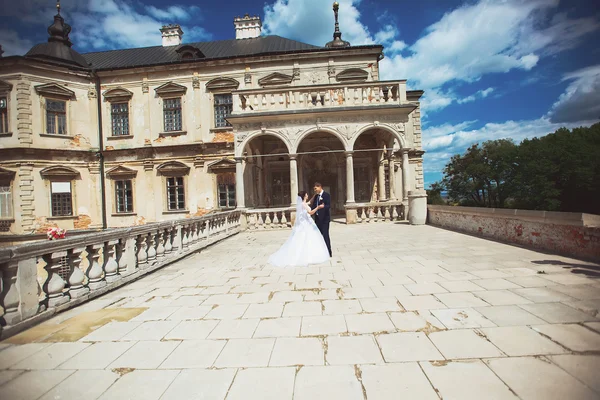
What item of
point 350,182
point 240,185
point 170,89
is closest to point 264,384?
point 350,182

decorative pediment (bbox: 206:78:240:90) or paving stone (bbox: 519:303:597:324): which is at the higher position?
decorative pediment (bbox: 206:78:240:90)

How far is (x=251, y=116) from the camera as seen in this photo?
1305 cm

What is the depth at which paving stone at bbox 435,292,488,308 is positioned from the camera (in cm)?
339

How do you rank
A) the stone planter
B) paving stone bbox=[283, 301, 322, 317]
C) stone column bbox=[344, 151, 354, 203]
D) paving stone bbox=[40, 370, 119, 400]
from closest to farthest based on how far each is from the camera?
1. paving stone bbox=[40, 370, 119, 400]
2. paving stone bbox=[283, 301, 322, 317]
3. the stone planter
4. stone column bbox=[344, 151, 354, 203]

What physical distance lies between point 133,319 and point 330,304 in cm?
249

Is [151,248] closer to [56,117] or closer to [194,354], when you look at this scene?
[194,354]

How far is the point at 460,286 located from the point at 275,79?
1677 cm

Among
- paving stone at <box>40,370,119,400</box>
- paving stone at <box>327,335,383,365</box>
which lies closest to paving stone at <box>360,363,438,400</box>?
paving stone at <box>327,335,383,365</box>

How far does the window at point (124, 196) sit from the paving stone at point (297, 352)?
1926cm

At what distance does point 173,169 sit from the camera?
58.9 ft

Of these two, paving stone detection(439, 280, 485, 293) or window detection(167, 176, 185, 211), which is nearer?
paving stone detection(439, 280, 485, 293)

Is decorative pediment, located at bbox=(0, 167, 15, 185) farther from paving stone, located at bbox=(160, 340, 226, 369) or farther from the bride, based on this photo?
paving stone, located at bbox=(160, 340, 226, 369)

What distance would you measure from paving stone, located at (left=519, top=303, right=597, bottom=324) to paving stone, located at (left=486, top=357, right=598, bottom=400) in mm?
979

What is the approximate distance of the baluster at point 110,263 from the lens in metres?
4.84
